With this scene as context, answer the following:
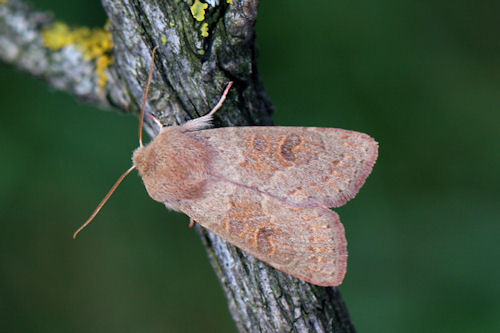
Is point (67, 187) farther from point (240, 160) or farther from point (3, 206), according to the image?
point (240, 160)

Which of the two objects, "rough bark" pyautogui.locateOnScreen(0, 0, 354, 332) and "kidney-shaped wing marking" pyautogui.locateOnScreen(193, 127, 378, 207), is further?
"kidney-shaped wing marking" pyautogui.locateOnScreen(193, 127, 378, 207)

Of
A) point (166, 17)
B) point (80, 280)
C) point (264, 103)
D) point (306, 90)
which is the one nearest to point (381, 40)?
point (306, 90)

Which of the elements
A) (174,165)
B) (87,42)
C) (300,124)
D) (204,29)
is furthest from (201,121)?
(300,124)

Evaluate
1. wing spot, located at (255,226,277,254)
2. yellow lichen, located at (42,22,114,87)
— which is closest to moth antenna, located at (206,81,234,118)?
wing spot, located at (255,226,277,254)

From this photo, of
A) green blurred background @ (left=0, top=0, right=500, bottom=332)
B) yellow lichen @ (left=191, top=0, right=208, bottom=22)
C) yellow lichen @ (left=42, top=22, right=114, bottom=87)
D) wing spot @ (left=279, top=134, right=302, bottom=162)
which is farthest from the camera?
green blurred background @ (left=0, top=0, right=500, bottom=332)

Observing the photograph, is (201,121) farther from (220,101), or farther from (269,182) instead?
(269,182)

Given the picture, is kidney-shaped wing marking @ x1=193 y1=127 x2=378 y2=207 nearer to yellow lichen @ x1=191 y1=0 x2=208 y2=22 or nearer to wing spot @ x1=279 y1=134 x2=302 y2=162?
wing spot @ x1=279 y1=134 x2=302 y2=162

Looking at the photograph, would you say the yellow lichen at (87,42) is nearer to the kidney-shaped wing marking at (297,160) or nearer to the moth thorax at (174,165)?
the moth thorax at (174,165)
